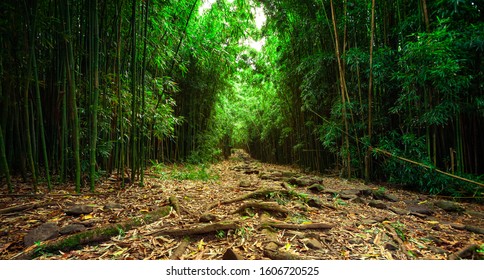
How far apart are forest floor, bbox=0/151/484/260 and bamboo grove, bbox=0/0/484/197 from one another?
56cm

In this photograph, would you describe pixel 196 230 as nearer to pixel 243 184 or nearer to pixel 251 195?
pixel 251 195

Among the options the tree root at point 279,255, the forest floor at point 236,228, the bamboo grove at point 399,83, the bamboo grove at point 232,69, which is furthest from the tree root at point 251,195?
the bamboo grove at point 399,83

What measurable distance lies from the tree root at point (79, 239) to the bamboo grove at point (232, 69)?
115 cm

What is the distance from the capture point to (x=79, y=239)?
1329 millimetres

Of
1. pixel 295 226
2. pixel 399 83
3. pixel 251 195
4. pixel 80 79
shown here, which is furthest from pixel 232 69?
pixel 295 226

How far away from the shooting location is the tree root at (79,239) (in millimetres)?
1213

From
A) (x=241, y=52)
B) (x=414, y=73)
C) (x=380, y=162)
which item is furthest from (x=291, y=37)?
(x=380, y=162)

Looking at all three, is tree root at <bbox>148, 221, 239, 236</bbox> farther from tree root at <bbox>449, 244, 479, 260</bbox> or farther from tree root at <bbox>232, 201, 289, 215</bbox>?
Answer: tree root at <bbox>449, 244, 479, 260</bbox>

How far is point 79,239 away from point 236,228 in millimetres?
1046

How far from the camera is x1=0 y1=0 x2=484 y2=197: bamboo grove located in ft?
7.46

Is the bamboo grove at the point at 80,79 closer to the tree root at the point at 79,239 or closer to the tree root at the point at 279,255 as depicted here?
the tree root at the point at 79,239

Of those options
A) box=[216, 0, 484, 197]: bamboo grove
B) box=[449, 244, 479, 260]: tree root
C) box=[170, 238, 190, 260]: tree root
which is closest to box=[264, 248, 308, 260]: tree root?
box=[170, 238, 190, 260]: tree root

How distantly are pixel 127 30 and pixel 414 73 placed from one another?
437 centimetres

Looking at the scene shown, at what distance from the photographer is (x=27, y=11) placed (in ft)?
6.42
